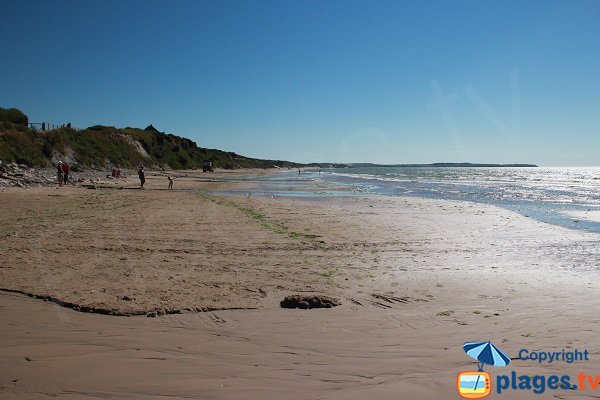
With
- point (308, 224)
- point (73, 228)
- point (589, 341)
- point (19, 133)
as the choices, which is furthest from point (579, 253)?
point (19, 133)

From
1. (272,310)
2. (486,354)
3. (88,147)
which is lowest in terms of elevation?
(272,310)

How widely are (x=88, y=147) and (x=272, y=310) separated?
62.2 m

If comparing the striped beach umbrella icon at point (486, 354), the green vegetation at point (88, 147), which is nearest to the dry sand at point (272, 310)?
the striped beach umbrella icon at point (486, 354)

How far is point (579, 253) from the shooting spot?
10.5 metres

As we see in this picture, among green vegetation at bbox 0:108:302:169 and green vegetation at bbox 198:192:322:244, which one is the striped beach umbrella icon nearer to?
green vegetation at bbox 198:192:322:244

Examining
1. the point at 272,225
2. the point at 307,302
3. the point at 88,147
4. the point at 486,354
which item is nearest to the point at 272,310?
the point at 307,302

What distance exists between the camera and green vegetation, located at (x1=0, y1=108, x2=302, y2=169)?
42438 millimetres

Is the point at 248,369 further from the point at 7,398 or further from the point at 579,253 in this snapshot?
the point at 579,253

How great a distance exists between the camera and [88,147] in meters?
59.5

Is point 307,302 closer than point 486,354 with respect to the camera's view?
No

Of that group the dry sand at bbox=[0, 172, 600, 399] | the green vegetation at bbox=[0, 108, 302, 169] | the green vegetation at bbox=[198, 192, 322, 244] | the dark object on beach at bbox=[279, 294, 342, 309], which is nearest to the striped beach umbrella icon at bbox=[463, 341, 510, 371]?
the dry sand at bbox=[0, 172, 600, 399]

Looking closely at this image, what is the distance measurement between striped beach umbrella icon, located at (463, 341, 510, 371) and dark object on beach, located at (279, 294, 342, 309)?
205 centimetres

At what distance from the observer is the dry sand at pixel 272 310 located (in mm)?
3775

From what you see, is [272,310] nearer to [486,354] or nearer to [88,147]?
[486,354]
